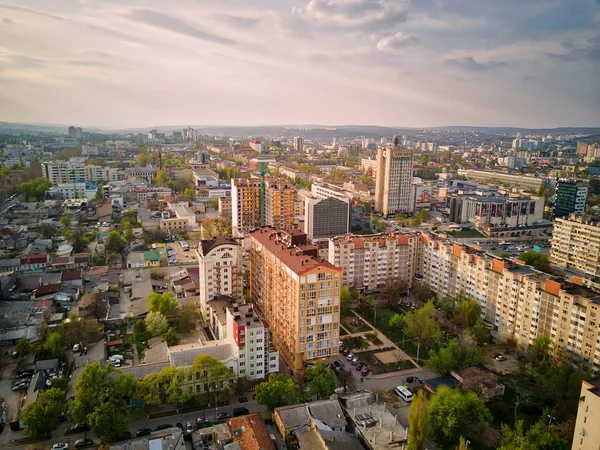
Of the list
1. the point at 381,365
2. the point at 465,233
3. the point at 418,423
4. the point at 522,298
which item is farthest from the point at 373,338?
the point at 465,233

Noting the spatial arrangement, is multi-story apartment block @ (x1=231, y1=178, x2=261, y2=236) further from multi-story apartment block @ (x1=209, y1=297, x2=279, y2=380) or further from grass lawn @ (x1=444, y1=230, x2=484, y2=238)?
multi-story apartment block @ (x1=209, y1=297, x2=279, y2=380)

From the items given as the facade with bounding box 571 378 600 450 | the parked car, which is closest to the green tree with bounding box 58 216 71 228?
the parked car

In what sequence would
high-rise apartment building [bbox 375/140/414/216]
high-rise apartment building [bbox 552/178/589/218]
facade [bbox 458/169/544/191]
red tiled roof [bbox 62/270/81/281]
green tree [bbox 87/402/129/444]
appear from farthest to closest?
facade [bbox 458/169/544/191] → high-rise apartment building [bbox 375/140/414/216] → high-rise apartment building [bbox 552/178/589/218] → red tiled roof [bbox 62/270/81/281] → green tree [bbox 87/402/129/444]

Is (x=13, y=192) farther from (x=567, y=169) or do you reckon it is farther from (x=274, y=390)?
(x=567, y=169)

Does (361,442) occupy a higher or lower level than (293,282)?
lower

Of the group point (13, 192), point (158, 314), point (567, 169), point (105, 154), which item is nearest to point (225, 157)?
point (105, 154)

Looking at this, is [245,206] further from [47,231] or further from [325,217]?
[47,231]
